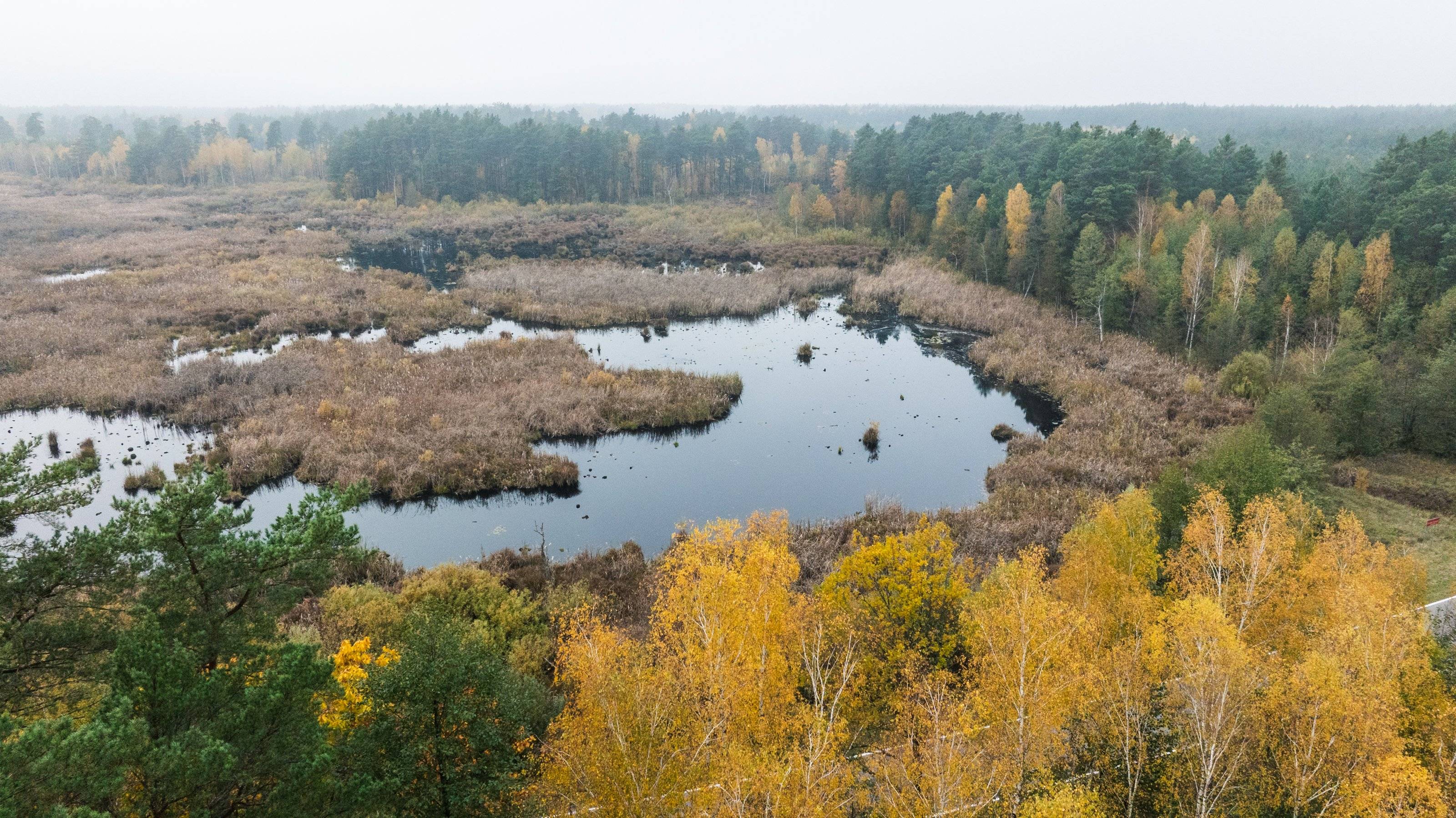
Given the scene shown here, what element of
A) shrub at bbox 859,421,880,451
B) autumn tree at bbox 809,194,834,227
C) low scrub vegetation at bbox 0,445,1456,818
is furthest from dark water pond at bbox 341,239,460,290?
low scrub vegetation at bbox 0,445,1456,818

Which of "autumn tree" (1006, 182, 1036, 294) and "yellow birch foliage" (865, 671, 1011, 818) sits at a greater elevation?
"autumn tree" (1006, 182, 1036, 294)

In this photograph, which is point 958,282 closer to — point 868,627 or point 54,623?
point 868,627

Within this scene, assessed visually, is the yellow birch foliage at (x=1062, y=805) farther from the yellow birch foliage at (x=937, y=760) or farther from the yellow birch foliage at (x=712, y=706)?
the yellow birch foliage at (x=712, y=706)

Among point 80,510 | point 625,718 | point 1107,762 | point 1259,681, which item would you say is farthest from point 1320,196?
point 80,510

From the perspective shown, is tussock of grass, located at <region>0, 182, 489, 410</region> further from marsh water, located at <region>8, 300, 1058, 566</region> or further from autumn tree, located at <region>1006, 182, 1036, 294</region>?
autumn tree, located at <region>1006, 182, 1036, 294</region>

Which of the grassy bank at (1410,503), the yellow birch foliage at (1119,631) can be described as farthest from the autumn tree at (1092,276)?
the yellow birch foliage at (1119,631)

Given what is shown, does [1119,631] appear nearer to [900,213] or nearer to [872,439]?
[872,439]

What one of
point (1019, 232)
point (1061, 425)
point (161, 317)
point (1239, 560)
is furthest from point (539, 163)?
point (1239, 560)
